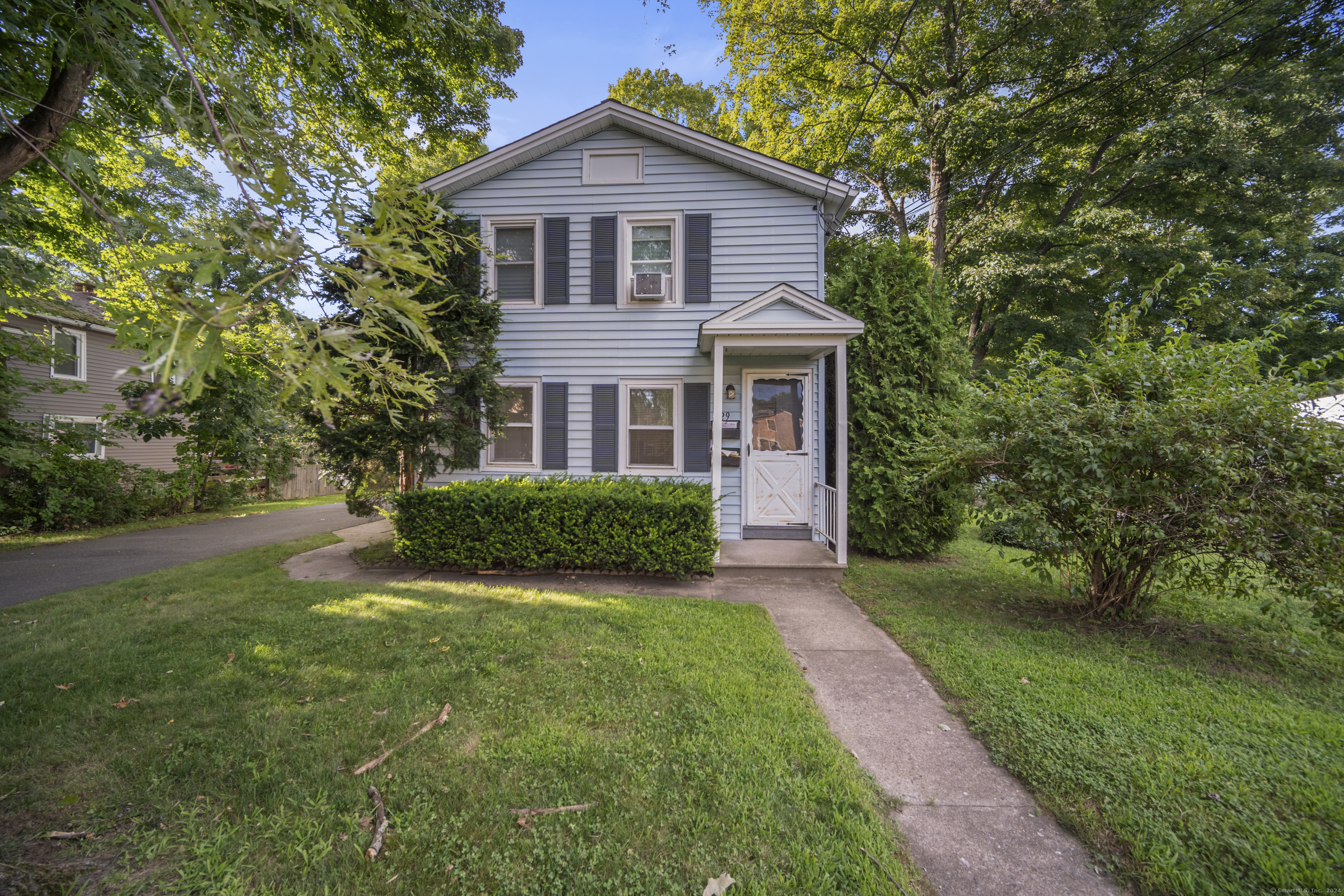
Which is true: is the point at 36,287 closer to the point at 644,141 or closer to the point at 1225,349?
the point at 644,141

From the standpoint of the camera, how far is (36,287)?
4734 millimetres

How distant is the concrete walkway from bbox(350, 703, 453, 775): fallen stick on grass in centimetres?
240

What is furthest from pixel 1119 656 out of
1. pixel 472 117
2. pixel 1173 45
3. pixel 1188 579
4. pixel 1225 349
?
pixel 1173 45

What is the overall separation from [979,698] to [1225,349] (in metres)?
3.63

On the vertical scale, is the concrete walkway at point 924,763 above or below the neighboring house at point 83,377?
below

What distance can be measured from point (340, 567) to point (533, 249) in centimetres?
551

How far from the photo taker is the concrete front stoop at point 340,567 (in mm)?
5801

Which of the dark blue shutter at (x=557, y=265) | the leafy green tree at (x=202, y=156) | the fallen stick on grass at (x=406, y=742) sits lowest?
the fallen stick on grass at (x=406, y=742)

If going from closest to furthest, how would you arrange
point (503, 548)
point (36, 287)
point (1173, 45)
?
point (36, 287) → point (503, 548) → point (1173, 45)

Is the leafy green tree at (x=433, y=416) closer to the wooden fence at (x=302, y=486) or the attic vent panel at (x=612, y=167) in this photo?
the attic vent panel at (x=612, y=167)

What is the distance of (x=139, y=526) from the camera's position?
30.7 ft

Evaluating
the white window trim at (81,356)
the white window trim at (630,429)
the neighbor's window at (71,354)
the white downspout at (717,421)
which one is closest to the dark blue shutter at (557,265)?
the white window trim at (630,429)

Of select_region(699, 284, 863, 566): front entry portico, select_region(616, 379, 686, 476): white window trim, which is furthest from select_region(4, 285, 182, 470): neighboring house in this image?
select_region(699, 284, 863, 566): front entry portico

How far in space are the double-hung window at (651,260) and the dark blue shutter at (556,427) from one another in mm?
1789
